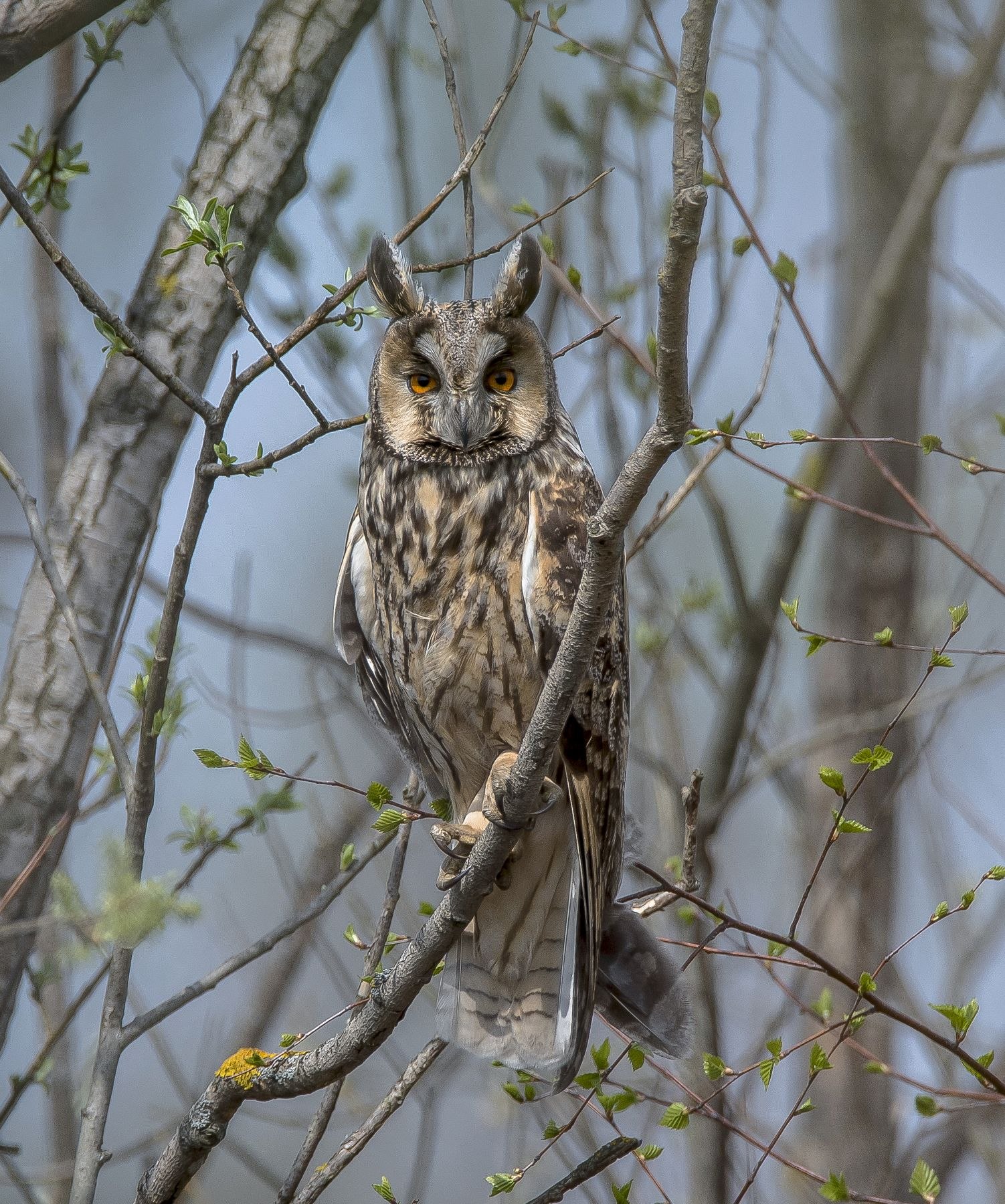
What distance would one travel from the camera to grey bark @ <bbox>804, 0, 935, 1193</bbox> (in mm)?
4453

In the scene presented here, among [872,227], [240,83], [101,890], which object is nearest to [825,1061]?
[101,890]

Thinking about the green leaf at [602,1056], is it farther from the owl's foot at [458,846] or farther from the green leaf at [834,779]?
the green leaf at [834,779]

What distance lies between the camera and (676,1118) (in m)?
2.10

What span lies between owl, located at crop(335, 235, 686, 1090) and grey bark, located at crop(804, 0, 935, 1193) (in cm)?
188

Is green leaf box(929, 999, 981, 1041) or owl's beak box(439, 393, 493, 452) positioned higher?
owl's beak box(439, 393, 493, 452)

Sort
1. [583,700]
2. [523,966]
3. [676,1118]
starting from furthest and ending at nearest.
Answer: [523,966], [583,700], [676,1118]

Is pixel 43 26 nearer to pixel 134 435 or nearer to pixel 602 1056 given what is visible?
pixel 134 435

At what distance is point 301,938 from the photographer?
164 inches

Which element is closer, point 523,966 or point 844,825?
point 844,825

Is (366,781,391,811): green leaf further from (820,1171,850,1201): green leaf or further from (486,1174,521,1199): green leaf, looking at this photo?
(820,1171,850,1201): green leaf

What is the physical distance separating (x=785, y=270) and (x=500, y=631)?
3.46 feet

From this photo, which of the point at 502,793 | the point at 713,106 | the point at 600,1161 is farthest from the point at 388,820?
the point at 713,106

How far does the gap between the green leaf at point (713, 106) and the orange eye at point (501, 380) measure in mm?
733

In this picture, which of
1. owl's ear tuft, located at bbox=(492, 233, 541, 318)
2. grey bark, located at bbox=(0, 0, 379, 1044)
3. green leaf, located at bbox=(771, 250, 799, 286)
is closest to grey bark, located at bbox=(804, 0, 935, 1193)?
green leaf, located at bbox=(771, 250, 799, 286)
